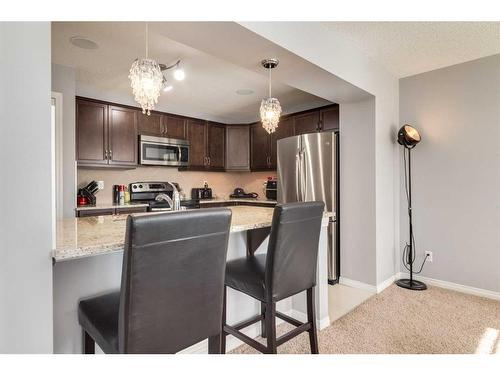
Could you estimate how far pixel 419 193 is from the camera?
3109 millimetres

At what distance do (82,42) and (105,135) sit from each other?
1.29 m

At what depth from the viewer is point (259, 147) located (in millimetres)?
4586

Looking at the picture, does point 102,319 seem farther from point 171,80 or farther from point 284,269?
point 171,80

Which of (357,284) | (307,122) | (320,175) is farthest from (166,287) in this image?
(307,122)

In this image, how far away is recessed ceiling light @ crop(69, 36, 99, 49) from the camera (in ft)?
7.53

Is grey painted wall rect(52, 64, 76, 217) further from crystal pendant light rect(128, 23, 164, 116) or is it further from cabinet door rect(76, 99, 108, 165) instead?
crystal pendant light rect(128, 23, 164, 116)

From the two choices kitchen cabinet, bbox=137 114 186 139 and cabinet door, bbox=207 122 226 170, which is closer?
kitchen cabinet, bbox=137 114 186 139

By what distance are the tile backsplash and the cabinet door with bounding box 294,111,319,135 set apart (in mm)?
1182

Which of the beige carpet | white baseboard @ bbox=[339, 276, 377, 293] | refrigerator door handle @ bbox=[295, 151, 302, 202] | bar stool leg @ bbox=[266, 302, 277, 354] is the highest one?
refrigerator door handle @ bbox=[295, 151, 302, 202]

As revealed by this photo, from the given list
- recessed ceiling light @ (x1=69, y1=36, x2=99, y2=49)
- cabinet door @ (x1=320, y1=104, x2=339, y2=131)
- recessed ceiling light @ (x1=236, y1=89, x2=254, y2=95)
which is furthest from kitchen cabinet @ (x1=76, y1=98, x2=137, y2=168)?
cabinet door @ (x1=320, y1=104, x2=339, y2=131)

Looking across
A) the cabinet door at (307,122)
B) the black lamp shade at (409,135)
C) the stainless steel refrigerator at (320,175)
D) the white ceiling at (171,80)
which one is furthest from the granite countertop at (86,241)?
the cabinet door at (307,122)

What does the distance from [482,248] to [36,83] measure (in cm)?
359
